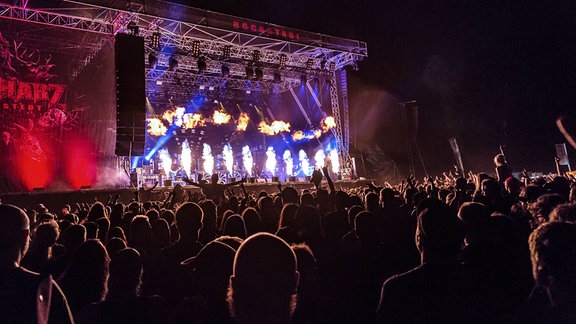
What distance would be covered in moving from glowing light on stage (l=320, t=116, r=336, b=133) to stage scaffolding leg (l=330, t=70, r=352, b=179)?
0.21 metres

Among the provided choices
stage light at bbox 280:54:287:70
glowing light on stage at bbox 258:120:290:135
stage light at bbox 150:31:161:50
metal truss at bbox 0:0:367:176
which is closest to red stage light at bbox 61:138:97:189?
metal truss at bbox 0:0:367:176

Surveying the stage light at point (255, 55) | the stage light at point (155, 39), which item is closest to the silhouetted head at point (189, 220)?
the stage light at point (155, 39)

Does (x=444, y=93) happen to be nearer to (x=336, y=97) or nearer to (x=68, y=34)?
(x=336, y=97)

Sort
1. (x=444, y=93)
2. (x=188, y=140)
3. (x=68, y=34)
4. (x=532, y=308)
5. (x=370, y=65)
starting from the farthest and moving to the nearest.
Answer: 1. (x=188, y=140)
2. (x=370, y=65)
3. (x=444, y=93)
4. (x=68, y=34)
5. (x=532, y=308)

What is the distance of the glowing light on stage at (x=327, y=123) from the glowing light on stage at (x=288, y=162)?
16.5 ft

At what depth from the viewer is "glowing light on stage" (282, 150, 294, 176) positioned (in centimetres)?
2477

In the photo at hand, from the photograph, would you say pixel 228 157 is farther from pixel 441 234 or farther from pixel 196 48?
pixel 441 234

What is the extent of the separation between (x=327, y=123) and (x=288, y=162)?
594 cm

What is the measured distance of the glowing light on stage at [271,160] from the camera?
24969 mm

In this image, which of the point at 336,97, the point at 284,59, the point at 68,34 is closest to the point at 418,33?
the point at 336,97

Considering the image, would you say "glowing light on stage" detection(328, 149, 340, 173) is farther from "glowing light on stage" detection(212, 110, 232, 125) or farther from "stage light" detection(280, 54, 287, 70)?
"glowing light on stage" detection(212, 110, 232, 125)

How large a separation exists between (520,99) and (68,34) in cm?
2027

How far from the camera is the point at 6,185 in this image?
533 inches

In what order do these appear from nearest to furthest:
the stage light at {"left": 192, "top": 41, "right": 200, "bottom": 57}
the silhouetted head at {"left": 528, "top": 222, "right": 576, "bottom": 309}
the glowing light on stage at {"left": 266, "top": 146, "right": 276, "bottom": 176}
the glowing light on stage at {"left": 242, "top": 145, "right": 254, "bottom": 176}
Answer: the silhouetted head at {"left": 528, "top": 222, "right": 576, "bottom": 309}
the stage light at {"left": 192, "top": 41, "right": 200, "bottom": 57}
the glowing light on stage at {"left": 242, "top": 145, "right": 254, "bottom": 176}
the glowing light on stage at {"left": 266, "top": 146, "right": 276, "bottom": 176}
